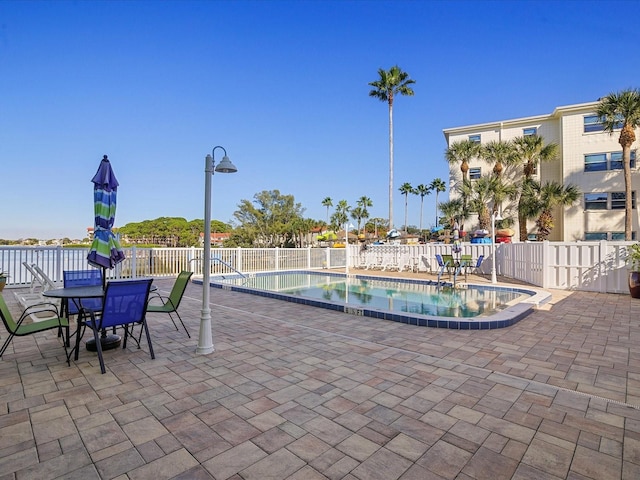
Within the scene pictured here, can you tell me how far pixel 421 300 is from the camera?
8.40m

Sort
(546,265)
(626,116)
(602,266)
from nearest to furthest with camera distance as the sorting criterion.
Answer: (602,266) → (546,265) → (626,116)

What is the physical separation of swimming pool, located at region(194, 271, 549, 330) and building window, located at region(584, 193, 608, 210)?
15.2 metres

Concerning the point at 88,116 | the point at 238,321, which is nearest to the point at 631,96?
the point at 238,321

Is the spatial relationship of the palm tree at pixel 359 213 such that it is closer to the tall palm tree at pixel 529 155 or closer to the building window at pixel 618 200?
the tall palm tree at pixel 529 155

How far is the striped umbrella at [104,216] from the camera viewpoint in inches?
162

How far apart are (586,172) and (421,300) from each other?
18.6 meters

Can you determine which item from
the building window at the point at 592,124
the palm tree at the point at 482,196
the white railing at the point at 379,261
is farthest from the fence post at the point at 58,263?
the building window at the point at 592,124

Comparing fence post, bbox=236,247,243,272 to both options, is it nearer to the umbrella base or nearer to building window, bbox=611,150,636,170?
the umbrella base

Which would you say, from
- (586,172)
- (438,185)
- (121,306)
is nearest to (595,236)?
(586,172)

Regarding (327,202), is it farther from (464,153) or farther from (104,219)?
(104,219)

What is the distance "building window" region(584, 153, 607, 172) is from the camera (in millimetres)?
19562

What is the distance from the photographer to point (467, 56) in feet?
43.1

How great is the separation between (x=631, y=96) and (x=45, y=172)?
3136cm

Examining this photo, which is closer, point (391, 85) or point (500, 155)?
point (500, 155)
